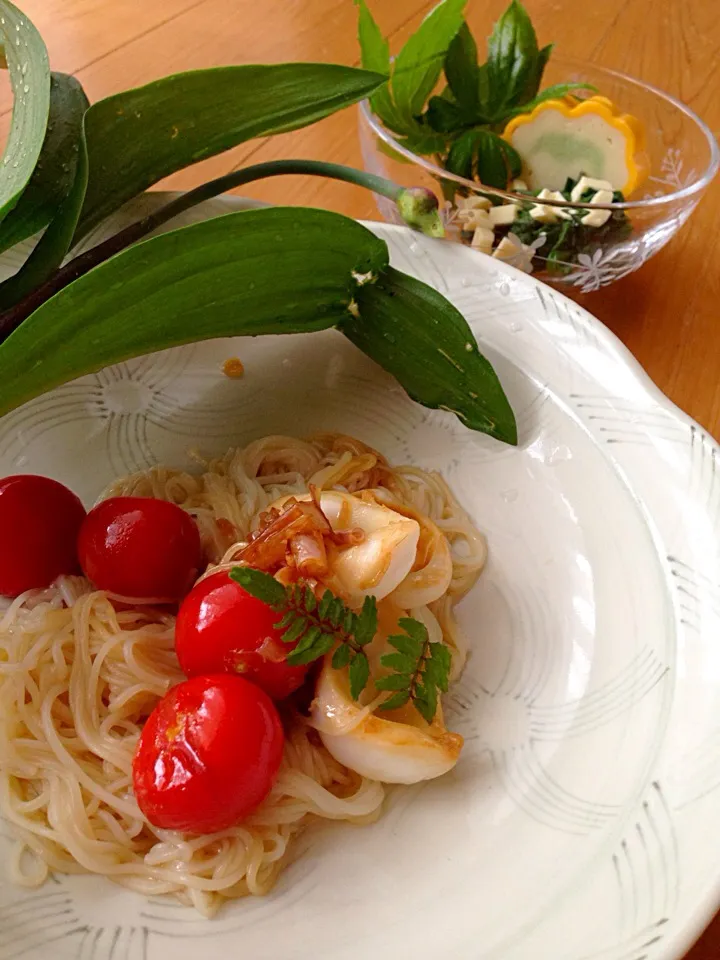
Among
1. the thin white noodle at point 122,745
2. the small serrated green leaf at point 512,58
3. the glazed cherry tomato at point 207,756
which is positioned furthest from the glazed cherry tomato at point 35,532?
the small serrated green leaf at point 512,58

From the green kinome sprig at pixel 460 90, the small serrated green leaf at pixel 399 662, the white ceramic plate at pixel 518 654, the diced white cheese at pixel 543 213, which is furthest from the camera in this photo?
the green kinome sprig at pixel 460 90

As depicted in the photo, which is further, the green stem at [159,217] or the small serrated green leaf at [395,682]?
the green stem at [159,217]

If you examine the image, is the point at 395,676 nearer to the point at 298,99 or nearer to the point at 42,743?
the point at 42,743

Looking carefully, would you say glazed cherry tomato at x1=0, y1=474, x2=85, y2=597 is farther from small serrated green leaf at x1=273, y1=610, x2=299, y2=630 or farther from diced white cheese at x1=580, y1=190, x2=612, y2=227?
diced white cheese at x1=580, y1=190, x2=612, y2=227

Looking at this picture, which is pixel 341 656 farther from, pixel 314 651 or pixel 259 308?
pixel 259 308

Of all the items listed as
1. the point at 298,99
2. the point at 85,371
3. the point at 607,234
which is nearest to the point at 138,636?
the point at 85,371

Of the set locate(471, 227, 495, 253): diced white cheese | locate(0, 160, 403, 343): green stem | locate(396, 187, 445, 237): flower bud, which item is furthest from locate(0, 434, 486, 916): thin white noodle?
locate(471, 227, 495, 253): diced white cheese

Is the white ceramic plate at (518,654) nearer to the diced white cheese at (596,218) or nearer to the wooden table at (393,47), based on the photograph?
the diced white cheese at (596,218)
